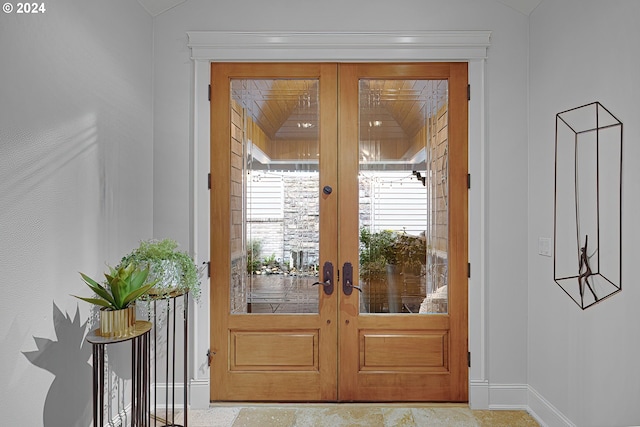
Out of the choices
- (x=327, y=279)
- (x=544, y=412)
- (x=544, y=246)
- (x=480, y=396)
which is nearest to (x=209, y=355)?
(x=327, y=279)

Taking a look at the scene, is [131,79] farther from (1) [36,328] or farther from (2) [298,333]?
(2) [298,333]

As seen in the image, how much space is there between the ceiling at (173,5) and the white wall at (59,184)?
0.72 ft

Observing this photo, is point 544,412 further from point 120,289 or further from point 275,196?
point 120,289

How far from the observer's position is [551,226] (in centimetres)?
260

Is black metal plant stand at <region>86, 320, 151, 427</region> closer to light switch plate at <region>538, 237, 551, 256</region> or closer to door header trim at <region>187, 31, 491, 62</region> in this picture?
door header trim at <region>187, 31, 491, 62</region>

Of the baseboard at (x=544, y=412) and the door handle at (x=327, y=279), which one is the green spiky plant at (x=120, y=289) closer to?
the door handle at (x=327, y=279)

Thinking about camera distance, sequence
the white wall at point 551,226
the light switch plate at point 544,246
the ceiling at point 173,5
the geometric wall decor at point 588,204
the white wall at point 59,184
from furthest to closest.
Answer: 1. the ceiling at point 173,5
2. the light switch plate at point 544,246
3. the geometric wall decor at point 588,204
4. the white wall at point 551,226
5. the white wall at point 59,184

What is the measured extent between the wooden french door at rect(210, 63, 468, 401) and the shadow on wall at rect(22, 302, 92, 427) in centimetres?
90

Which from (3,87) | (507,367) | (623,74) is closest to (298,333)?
(507,367)

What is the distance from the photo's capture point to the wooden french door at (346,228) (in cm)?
292

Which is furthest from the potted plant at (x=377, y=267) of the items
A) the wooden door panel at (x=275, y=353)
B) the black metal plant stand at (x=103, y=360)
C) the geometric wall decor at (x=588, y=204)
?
the black metal plant stand at (x=103, y=360)

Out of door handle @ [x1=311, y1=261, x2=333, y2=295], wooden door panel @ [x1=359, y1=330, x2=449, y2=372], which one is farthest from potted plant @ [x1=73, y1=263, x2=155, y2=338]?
wooden door panel @ [x1=359, y1=330, x2=449, y2=372]

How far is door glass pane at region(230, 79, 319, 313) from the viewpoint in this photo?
116 inches

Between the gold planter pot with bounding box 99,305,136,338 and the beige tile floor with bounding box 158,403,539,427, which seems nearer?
the gold planter pot with bounding box 99,305,136,338
